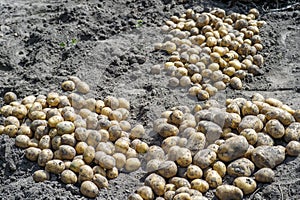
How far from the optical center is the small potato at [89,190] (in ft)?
9.93

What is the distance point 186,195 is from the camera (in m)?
2.90

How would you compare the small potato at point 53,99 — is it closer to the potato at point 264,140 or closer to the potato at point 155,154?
the potato at point 155,154

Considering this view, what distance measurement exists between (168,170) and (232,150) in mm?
437

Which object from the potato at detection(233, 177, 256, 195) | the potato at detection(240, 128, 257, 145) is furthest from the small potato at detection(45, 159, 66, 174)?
the potato at detection(240, 128, 257, 145)

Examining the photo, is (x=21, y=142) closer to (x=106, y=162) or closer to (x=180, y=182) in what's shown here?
(x=106, y=162)

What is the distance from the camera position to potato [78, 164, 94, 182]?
3086 mm

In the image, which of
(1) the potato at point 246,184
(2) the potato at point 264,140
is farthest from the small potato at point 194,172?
(2) the potato at point 264,140

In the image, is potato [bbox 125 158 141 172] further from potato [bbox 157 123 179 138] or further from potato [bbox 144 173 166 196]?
potato [bbox 157 123 179 138]

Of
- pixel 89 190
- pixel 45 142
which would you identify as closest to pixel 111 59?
pixel 45 142

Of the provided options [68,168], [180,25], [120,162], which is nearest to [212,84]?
[180,25]

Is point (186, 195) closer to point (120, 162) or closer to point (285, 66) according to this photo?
point (120, 162)

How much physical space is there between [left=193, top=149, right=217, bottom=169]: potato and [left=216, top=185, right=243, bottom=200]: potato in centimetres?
21

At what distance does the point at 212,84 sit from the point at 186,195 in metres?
1.27

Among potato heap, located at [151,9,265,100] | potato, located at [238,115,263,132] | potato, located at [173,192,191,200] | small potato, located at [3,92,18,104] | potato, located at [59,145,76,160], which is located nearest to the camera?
potato, located at [173,192,191,200]
